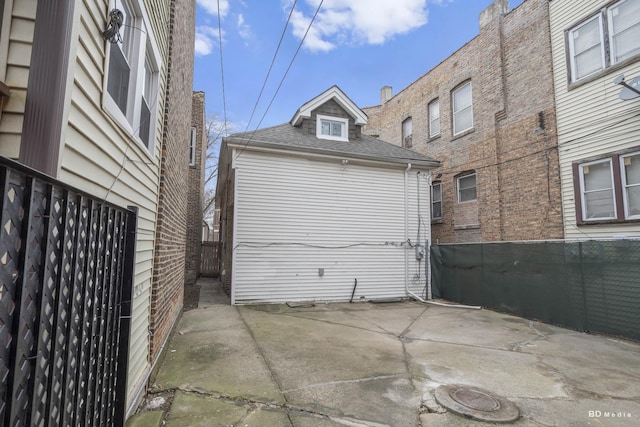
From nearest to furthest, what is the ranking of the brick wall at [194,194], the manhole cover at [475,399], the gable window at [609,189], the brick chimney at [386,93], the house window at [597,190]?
the manhole cover at [475,399] → the gable window at [609,189] → the house window at [597,190] → the brick wall at [194,194] → the brick chimney at [386,93]

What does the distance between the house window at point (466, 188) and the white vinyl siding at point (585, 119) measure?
2.79 m

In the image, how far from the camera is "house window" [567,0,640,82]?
675 cm

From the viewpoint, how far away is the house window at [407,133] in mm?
13836

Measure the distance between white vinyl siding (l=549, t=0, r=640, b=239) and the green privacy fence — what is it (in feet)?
4.12

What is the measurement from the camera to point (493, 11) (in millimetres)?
10188

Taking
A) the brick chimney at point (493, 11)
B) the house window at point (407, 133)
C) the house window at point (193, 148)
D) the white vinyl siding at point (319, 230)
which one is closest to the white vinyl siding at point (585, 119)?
the brick chimney at point (493, 11)

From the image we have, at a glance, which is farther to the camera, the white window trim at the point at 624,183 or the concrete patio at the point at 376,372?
the white window trim at the point at 624,183

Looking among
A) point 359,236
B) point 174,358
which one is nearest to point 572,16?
point 359,236

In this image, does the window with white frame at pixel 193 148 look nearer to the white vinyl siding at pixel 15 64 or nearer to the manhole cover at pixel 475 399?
the white vinyl siding at pixel 15 64

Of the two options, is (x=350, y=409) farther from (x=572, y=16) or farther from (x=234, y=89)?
(x=572, y=16)

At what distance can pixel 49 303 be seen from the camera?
1.24m

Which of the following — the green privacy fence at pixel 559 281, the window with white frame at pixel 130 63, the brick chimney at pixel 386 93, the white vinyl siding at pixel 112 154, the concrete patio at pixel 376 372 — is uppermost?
the brick chimney at pixel 386 93

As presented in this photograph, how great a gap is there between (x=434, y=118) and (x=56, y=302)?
1311 cm

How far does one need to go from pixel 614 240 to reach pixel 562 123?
3.46 metres
